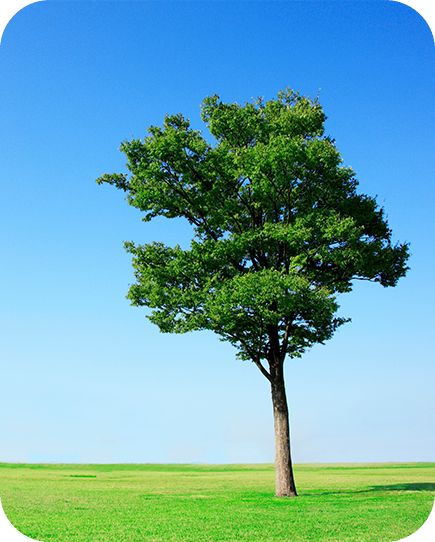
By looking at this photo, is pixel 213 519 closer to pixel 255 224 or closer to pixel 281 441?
pixel 281 441

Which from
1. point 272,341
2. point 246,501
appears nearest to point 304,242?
point 272,341

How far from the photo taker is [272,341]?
25609 millimetres

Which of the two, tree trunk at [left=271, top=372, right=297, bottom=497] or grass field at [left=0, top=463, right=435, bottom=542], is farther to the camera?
tree trunk at [left=271, top=372, right=297, bottom=497]

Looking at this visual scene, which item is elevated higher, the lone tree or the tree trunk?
the lone tree

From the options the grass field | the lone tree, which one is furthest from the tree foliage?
the grass field

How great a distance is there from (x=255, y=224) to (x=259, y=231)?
200 cm

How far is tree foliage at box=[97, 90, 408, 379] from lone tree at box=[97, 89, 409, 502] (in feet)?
0.21

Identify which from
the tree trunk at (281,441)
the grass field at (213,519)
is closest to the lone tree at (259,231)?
the tree trunk at (281,441)

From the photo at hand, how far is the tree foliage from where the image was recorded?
75.9 feet

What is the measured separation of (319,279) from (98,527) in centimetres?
1818

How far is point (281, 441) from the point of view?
78.3ft

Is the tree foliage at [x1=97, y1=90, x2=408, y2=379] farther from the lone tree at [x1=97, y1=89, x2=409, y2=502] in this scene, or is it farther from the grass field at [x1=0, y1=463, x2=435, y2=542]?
the grass field at [x1=0, y1=463, x2=435, y2=542]

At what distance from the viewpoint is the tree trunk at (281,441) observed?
75.8ft

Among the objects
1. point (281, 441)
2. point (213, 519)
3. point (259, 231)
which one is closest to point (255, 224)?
point (259, 231)
